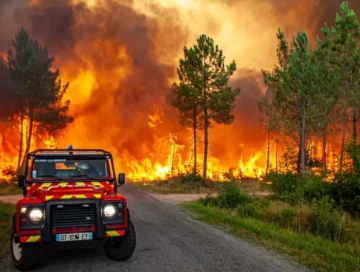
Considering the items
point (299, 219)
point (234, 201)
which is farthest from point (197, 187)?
point (299, 219)

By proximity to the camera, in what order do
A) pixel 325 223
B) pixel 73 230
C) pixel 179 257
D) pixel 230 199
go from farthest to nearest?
pixel 230 199
pixel 325 223
pixel 179 257
pixel 73 230

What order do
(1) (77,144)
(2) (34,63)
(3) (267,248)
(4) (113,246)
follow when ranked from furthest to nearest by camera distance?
(1) (77,144), (2) (34,63), (3) (267,248), (4) (113,246)

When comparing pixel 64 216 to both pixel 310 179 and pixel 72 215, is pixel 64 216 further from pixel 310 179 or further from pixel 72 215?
pixel 310 179

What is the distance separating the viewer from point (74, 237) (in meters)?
7.11

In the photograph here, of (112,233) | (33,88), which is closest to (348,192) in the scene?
(112,233)

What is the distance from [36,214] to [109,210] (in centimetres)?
142

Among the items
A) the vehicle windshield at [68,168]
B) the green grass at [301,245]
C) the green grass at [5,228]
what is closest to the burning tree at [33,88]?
the green grass at [5,228]

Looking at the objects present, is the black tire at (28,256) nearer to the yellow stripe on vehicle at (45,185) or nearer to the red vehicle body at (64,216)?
the red vehicle body at (64,216)

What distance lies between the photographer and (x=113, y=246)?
26.2ft

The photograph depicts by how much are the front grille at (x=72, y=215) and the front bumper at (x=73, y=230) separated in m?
0.04

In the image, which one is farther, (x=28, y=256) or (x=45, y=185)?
(x=45, y=185)

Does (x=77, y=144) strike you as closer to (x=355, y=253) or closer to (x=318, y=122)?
(x=318, y=122)

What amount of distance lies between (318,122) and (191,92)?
513 inches

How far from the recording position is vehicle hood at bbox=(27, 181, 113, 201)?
24.2 feet
